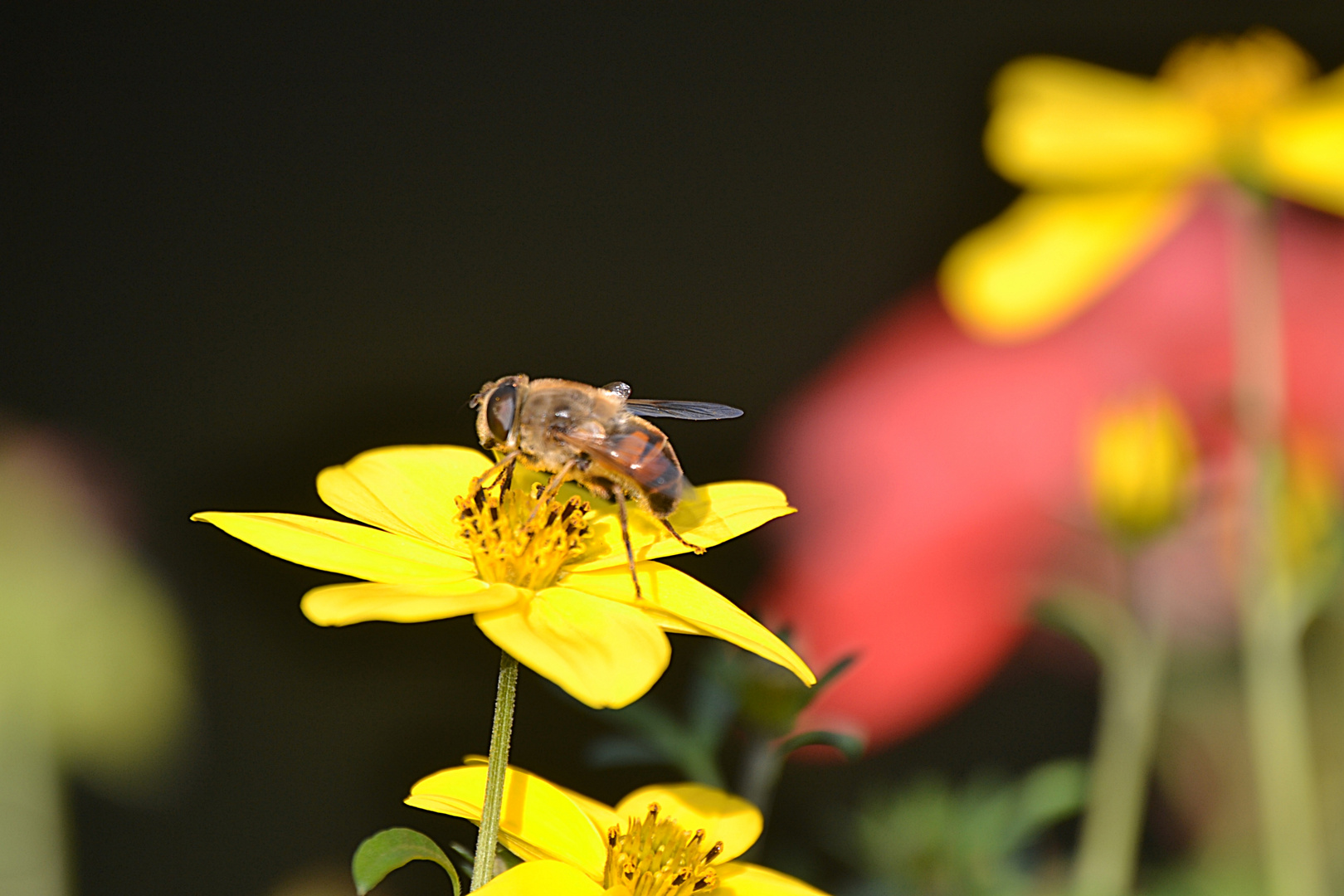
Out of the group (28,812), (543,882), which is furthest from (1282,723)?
(28,812)

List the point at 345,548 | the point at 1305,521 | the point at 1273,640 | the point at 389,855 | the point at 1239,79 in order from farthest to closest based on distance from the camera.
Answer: the point at 1239,79, the point at 1305,521, the point at 1273,640, the point at 345,548, the point at 389,855

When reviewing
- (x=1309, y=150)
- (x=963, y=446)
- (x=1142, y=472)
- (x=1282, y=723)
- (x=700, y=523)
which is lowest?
(x=700, y=523)

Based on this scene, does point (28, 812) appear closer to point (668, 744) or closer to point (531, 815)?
point (668, 744)

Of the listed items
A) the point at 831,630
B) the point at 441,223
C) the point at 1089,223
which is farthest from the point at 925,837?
the point at 441,223

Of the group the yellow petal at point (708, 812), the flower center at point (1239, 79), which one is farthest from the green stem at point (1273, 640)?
the yellow petal at point (708, 812)

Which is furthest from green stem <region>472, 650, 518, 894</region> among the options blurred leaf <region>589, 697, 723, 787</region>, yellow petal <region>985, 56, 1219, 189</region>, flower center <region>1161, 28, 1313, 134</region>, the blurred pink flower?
the blurred pink flower

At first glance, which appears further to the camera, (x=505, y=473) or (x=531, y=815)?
(x=505, y=473)

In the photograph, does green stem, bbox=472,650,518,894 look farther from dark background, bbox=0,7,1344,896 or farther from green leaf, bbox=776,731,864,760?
dark background, bbox=0,7,1344,896

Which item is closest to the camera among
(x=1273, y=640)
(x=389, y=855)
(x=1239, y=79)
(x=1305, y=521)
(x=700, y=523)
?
(x=389, y=855)
